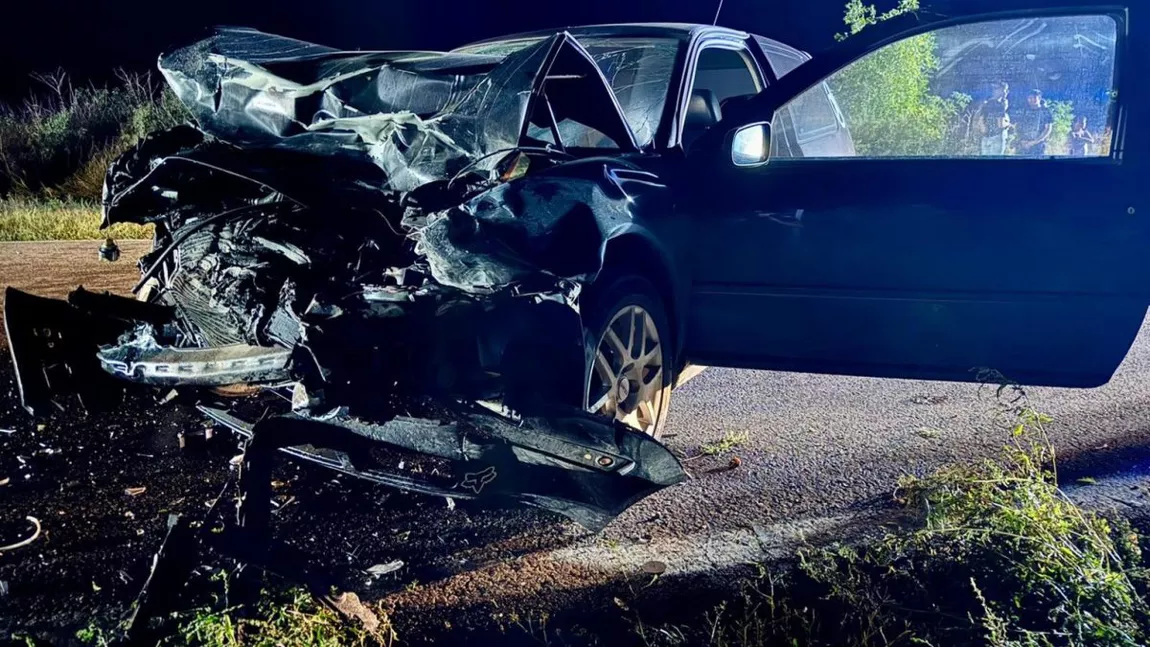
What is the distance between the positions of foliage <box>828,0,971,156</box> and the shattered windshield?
872mm

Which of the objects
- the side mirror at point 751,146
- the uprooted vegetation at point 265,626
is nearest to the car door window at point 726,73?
the side mirror at point 751,146

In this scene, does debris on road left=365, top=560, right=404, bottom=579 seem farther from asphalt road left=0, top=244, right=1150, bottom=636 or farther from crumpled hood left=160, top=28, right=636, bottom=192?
crumpled hood left=160, top=28, right=636, bottom=192

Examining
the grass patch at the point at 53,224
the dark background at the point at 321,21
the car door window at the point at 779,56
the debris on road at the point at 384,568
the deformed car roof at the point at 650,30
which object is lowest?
the grass patch at the point at 53,224

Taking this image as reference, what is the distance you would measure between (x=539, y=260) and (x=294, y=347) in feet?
2.66

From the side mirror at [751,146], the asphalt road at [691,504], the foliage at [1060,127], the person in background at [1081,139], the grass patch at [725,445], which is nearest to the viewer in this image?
the asphalt road at [691,504]

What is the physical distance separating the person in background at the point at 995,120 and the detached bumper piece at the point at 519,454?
8.52 ft

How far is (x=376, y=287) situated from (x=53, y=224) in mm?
7981

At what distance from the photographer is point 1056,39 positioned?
12.4 feet

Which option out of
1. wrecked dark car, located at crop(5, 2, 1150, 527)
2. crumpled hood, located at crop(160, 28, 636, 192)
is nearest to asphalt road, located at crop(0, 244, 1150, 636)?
wrecked dark car, located at crop(5, 2, 1150, 527)

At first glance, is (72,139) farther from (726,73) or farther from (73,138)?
(726,73)

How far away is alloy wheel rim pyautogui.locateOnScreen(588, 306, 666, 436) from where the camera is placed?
130 inches

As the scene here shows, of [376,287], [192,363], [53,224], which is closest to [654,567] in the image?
[376,287]

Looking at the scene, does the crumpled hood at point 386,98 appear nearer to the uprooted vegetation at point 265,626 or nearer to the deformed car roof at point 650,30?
the deformed car roof at point 650,30

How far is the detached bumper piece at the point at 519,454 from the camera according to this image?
2.72m
